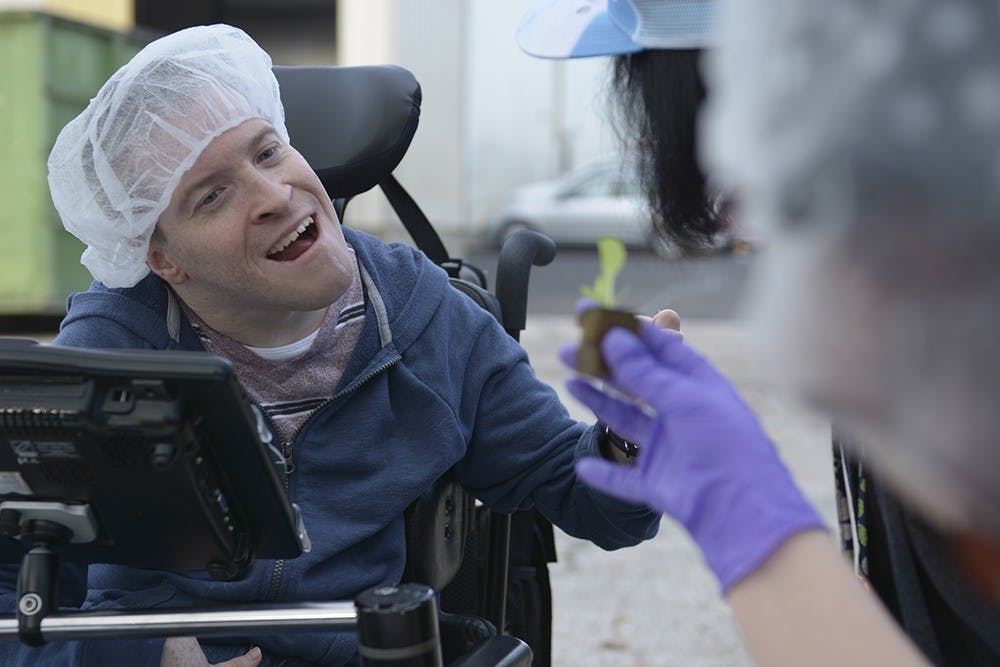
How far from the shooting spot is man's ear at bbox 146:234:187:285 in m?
1.69

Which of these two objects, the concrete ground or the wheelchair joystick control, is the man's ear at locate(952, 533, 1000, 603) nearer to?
the wheelchair joystick control

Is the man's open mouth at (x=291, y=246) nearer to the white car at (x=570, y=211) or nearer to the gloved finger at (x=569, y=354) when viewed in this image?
the gloved finger at (x=569, y=354)

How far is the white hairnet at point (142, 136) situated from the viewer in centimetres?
160

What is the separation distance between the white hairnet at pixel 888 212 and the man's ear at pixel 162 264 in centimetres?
112

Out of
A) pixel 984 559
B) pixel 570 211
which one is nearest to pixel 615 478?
pixel 984 559

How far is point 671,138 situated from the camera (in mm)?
1578

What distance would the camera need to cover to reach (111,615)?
1.24 metres

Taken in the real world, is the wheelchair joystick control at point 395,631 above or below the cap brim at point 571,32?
below

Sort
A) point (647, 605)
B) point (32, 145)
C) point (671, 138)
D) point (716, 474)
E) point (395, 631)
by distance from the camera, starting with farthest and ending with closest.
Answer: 1. point (32, 145)
2. point (647, 605)
3. point (671, 138)
4. point (395, 631)
5. point (716, 474)

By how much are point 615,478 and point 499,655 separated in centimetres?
57

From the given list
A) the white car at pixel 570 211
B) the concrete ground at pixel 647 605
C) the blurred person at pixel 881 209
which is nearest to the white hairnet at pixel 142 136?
the blurred person at pixel 881 209

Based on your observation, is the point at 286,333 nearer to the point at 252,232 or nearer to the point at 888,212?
the point at 252,232

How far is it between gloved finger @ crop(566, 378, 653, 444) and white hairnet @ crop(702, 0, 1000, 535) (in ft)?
0.99

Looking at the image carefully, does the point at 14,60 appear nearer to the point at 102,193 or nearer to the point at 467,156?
the point at 102,193
